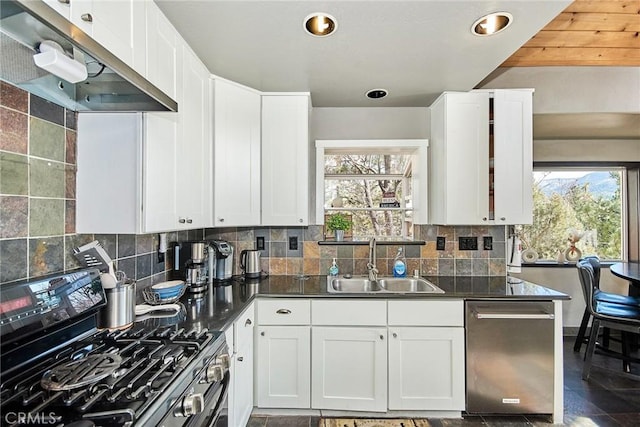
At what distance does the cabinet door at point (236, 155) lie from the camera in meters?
2.23

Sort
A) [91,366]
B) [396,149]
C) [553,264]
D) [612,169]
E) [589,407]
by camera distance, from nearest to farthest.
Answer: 1. [91,366]
2. [589,407]
3. [396,149]
4. [553,264]
5. [612,169]

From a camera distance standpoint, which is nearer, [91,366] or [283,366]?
[91,366]

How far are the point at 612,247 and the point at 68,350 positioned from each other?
16.9 feet

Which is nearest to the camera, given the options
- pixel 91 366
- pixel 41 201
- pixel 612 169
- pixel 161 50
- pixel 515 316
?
pixel 91 366

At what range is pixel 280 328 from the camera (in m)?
2.21

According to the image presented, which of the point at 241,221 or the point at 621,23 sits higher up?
the point at 621,23

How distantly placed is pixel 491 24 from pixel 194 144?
1.73m

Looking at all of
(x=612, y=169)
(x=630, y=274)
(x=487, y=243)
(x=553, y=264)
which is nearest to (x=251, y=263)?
(x=487, y=243)

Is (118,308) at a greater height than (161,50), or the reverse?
(161,50)

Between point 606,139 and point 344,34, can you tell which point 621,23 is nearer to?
point 606,139

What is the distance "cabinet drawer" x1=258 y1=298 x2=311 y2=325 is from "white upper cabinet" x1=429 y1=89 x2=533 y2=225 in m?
1.28

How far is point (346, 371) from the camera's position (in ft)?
7.24

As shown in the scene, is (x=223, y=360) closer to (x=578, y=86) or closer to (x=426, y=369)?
(x=426, y=369)

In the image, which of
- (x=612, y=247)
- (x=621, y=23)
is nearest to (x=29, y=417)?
(x=621, y=23)
